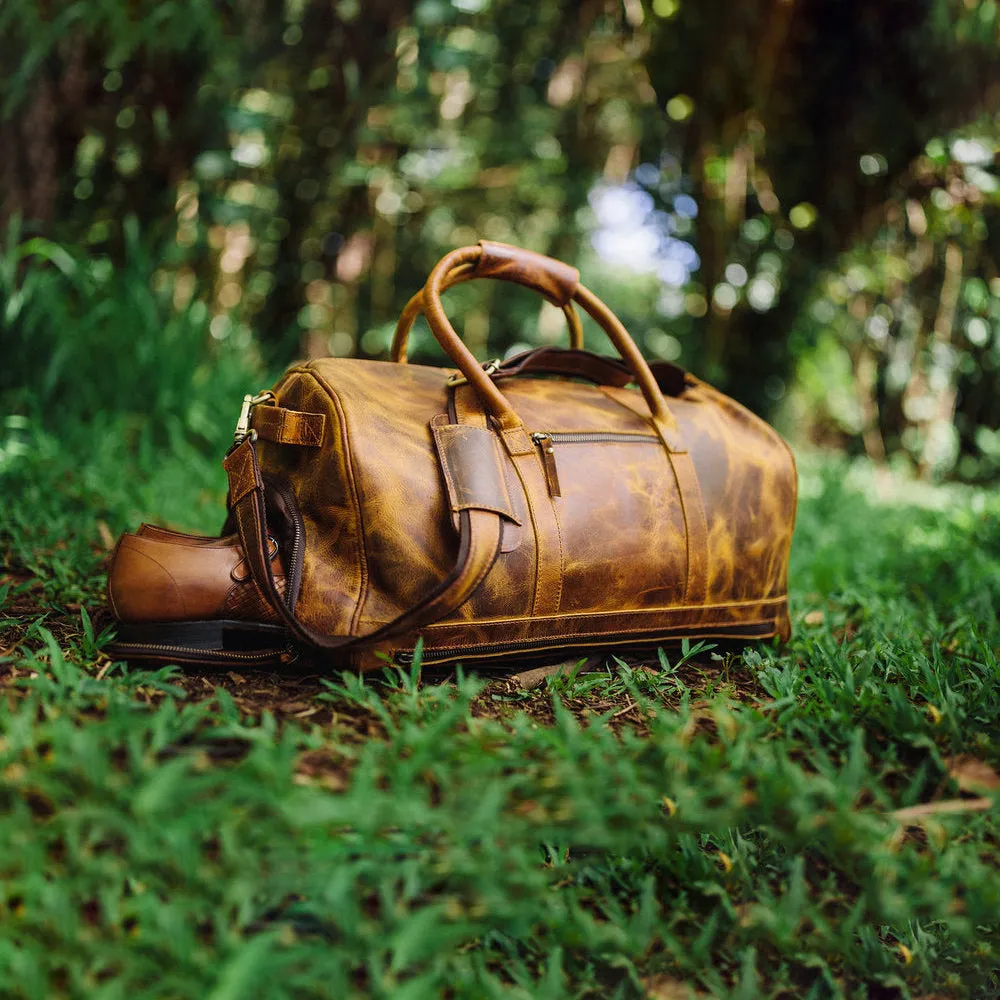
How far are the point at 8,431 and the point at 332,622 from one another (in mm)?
1584

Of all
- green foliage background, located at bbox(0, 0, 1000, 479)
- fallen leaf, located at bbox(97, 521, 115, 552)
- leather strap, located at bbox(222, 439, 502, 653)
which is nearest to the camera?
leather strap, located at bbox(222, 439, 502, 653)

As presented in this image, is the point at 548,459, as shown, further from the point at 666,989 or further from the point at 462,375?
the point at 666,989

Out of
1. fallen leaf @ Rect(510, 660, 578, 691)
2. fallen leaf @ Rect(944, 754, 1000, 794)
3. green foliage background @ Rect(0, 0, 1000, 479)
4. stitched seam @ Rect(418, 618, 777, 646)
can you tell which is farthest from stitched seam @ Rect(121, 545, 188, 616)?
green foliage background @ Rect(0, 0, 1000, 479)

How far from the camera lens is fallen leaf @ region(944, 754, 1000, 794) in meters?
0.94

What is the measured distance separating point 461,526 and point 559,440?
28cm

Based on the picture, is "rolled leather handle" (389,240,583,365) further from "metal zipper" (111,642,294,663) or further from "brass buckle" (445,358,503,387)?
"metal zipper" (111,642,294,663)

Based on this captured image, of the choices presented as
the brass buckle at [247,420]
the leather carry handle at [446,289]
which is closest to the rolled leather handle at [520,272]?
the leather carry handle at [446,289]

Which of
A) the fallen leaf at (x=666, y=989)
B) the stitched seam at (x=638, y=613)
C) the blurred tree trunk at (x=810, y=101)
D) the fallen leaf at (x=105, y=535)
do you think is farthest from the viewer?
the blurred tree trunk at (x=810, y=101)

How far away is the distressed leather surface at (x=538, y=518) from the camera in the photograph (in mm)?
1198

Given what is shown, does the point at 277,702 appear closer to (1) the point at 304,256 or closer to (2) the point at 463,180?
(1) the point at 304,256

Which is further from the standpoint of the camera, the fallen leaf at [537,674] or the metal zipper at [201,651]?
the fallen leaf at [537,674]

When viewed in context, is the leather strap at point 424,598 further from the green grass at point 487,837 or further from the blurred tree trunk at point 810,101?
the blurred tree trunk at point 810,101

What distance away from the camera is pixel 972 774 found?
0.97 meters

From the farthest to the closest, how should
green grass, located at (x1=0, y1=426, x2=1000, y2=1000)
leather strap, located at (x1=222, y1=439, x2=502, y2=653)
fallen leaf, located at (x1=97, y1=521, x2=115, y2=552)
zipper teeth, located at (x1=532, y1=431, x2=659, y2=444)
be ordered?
fallen leaf, located at (x1=97, y1=521, x2=115, y2=552) → zipper teeth, located at (x1=532, y1=431, x2=659, y2=444) → leather strap, located at (x1=222, y1=439, x2=502, y2=653) → green grass, located at (x1=0, y1=426, x2=1000, y2=1000)
